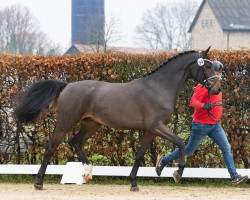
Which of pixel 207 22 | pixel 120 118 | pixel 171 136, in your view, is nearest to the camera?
pixel 171 136

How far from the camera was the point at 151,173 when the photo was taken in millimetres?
7520

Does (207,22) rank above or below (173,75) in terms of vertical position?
above

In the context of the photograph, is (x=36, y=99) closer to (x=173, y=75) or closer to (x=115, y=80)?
(x=115, y=80)

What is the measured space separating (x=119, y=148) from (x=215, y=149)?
151 cm

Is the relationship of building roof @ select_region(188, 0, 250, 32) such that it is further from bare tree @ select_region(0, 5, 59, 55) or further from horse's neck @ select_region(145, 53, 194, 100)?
horse's neck @ select_region(145, 53, 194, 100)

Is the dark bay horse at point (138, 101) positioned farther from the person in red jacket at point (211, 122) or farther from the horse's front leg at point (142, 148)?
the person in red jacket at point (211, 122)

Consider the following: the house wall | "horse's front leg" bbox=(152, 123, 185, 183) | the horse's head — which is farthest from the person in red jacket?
the house wall

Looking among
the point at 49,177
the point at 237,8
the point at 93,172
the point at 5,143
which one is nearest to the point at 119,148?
the point at 93,172

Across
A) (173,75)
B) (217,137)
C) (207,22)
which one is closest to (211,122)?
(217,137)

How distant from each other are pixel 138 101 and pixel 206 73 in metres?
0.98

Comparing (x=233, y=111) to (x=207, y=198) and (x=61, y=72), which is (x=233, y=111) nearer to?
(x=207, y=198)

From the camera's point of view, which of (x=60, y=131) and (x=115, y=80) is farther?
(x=115, y=80)

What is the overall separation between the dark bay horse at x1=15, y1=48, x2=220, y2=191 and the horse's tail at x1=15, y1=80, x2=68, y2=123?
0.05 ft

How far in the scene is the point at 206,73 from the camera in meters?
6.59
